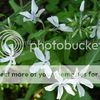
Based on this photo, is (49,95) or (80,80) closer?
(80,80)

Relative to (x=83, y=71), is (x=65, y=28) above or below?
above

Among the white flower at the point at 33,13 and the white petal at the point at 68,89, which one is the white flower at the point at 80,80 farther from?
the white flower at the point at 33,13

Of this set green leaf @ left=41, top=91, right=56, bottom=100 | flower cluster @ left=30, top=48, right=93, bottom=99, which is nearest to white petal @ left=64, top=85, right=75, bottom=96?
flower cluster @ left=30, top=48, right=93, bottom=99

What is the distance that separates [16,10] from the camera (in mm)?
1084

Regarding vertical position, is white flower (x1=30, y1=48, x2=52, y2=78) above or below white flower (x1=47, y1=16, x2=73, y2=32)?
below

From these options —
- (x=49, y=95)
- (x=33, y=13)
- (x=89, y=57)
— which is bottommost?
(x=49, y=95)

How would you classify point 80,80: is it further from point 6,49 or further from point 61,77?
point 6,49

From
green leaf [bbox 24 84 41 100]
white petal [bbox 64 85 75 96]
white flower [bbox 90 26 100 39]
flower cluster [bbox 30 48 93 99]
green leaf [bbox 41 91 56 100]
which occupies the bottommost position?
green leaf [bbox 41 91 56 100]

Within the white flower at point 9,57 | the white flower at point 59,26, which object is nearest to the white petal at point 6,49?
the white flower at point 9,57

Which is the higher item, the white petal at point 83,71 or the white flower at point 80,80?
→ the white petal at point 83,71

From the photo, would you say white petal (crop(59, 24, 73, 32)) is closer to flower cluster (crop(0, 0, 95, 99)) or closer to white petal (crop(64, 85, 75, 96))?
flower cluster (crop(0, 0, 95, 99))

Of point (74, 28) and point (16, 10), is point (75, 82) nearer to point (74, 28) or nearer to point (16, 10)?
point (74, 28)

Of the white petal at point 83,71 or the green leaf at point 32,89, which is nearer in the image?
the white petal at point 83,71

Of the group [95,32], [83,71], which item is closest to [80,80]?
[83,71]
